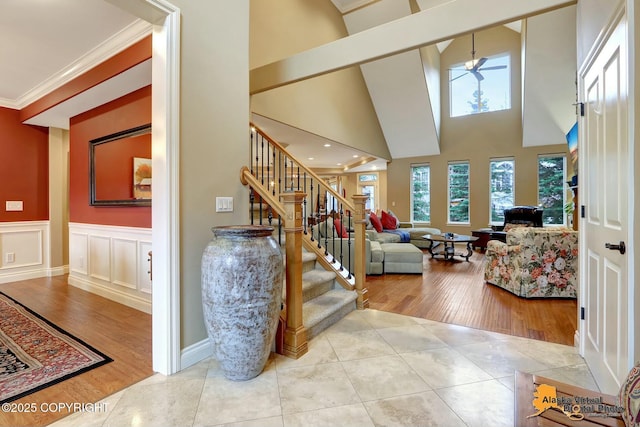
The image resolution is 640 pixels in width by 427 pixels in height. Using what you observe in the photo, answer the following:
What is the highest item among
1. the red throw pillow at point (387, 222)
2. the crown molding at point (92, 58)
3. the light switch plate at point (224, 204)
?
the crown molding at point (92, 58)

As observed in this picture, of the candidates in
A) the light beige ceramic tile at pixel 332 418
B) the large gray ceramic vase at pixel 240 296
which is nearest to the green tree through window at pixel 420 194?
the large gray ceramic vase at pixel 240 296

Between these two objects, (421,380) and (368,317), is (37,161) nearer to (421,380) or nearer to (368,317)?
(368,317)

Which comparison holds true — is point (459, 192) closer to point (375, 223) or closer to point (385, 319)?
point (375, 223)

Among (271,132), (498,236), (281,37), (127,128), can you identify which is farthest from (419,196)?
(127,128)

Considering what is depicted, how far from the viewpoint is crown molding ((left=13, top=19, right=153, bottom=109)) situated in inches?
104

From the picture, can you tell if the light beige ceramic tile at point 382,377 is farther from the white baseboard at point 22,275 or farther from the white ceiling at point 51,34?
the white baseboard at point 22,275

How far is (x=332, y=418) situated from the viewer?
1574mm

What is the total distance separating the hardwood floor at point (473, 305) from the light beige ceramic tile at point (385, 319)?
0.15 m

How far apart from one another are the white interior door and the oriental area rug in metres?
3.20

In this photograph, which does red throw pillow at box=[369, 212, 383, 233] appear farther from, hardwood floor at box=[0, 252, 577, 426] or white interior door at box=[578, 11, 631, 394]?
white interior door at box=[578, 11, 631, 394]

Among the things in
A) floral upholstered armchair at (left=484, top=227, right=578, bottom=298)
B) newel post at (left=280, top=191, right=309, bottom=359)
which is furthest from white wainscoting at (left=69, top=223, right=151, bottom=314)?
floral upholstered armchair at (left=484, top=227, right=578, bottom=298)

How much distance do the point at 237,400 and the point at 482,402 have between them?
141 centimetres

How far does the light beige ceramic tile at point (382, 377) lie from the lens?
5.93ft

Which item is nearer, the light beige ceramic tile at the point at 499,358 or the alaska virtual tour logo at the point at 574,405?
the alaska virtual tour logo at the point at 574,405
